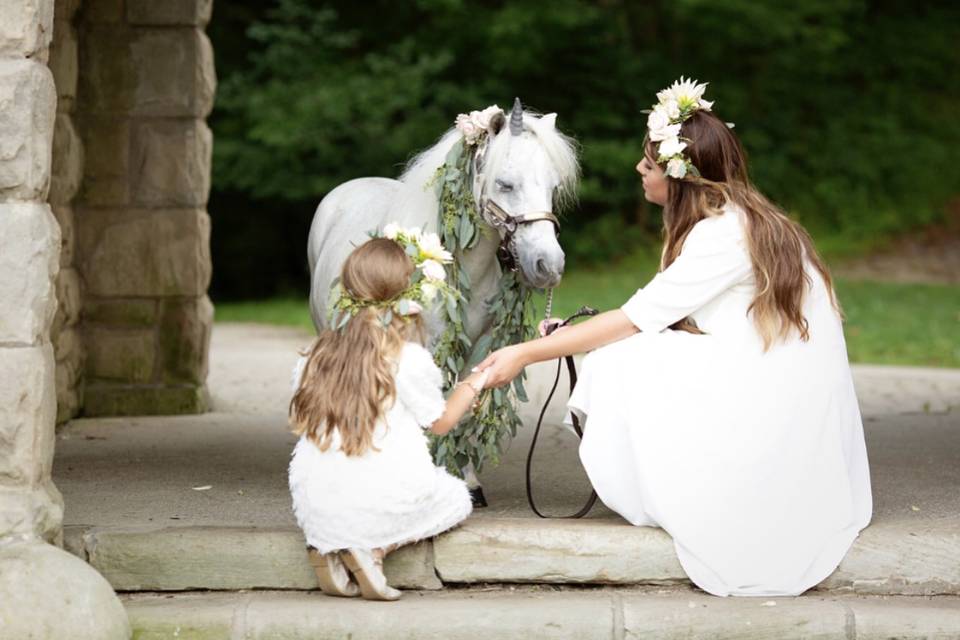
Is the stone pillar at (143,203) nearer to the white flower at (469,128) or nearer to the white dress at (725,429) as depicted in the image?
the white flower at (469,128)

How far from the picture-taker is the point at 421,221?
4.91m

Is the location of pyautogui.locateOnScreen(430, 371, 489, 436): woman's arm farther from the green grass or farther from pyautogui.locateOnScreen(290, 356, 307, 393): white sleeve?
the green grass

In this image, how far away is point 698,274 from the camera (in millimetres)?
4246

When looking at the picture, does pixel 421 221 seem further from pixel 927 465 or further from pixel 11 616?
pixel 927 465

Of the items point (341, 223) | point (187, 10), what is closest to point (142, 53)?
point (187, 10)

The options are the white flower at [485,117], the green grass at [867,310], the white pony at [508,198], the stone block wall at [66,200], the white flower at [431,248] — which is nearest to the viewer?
the white flower at [431,248]

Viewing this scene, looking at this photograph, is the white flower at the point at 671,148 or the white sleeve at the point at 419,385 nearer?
the white sleeve at the point at 419,385

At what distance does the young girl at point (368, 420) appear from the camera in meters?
3.97

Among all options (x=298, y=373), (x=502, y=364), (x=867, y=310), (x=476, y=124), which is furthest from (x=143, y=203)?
(x=867, y=310)

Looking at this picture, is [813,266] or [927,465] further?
[927,465]

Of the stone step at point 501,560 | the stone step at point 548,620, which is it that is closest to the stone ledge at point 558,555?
the stone step at point 501,560

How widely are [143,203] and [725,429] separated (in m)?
4.58

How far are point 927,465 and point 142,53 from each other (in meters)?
4.82

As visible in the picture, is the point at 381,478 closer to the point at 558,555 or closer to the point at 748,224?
the point at 558,555
